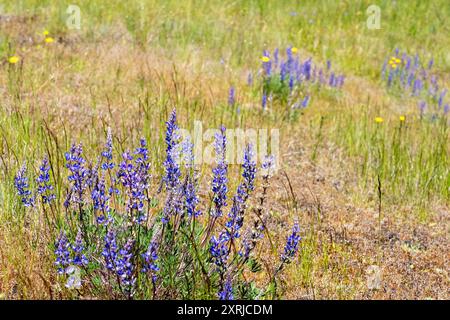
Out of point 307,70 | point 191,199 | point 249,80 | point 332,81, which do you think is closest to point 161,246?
point 191,199

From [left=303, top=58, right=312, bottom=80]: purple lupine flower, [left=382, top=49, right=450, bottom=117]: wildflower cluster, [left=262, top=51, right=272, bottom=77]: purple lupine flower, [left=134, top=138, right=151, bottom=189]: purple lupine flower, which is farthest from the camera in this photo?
[left=382, top=49, right=450, bottom=117]: wildflower cluster

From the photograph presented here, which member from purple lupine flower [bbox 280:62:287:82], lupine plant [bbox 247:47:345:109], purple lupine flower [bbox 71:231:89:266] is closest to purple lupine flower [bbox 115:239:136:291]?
purple lupine flower [bbox 71:231:89:266]

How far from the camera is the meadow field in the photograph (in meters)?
2.42

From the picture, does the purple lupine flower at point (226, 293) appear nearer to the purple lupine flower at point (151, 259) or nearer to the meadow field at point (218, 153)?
the meadow field at point (218, 153)

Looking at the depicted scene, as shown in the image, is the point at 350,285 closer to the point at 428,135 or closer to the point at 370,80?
the point at 428,135

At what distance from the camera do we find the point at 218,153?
2.46m

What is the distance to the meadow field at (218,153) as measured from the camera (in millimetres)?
2416

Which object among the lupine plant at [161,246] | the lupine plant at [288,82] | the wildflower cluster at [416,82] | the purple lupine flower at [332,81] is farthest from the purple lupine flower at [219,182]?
the wildflower cluster at [416,82]

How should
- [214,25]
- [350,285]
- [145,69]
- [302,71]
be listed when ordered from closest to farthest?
1. [350,285]
2. [145,69]
3. [302,71]
4. [214,25]

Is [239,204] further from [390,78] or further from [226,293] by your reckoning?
[390,78]

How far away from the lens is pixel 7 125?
11.9 feet

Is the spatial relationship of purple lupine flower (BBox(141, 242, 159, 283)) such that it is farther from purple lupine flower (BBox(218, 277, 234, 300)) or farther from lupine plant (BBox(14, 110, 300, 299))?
purple lupine flower (BBox(218, 277, 234, 300))

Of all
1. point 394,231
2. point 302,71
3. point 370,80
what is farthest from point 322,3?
point 394,231

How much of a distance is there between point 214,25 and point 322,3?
9.82 feet
